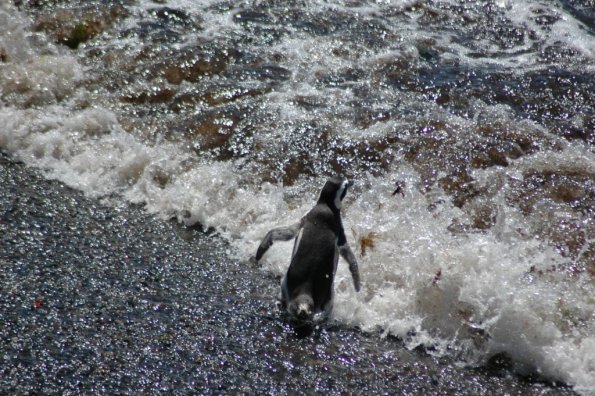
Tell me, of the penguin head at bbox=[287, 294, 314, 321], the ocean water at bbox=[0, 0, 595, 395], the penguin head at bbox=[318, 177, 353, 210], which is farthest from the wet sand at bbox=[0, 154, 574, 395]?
the penguin head at bbox=[318, 177, 353, 210]

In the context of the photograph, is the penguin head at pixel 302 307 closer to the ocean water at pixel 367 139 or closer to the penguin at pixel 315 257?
the penguin at pixel 315 257

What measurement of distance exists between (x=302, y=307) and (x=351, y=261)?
651mm

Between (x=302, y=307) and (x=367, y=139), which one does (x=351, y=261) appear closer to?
(x=302, y=307)

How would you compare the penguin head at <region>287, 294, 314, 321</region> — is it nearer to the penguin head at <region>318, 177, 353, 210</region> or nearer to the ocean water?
the ocean water

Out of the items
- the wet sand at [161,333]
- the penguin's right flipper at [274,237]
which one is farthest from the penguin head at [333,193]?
the wet sand at [161,333]

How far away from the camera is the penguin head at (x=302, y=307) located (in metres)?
4.79

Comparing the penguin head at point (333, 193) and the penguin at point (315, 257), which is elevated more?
the penguin head at point (333, 193)

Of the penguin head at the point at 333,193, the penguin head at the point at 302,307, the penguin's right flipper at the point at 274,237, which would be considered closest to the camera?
the penguin head at the point at 302,307

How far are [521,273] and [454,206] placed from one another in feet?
4.81

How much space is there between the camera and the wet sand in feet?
13.3

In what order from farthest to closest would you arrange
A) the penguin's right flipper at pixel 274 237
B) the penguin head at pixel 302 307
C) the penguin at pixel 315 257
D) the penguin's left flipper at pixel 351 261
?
the penguin's right flipper at pixel 274 237
the penguin's left flipper at pixel 351 261
the penguin at pixel 315 257
the penguin head at pixel 302 307

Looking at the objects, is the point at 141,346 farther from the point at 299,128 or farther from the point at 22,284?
the point at 299,128

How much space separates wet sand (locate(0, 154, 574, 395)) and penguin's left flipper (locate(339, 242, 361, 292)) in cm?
39

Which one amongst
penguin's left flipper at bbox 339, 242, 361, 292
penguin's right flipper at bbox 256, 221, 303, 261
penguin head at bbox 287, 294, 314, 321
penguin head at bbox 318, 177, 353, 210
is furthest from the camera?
penguin head at bbox 318, 177, 353, 210
